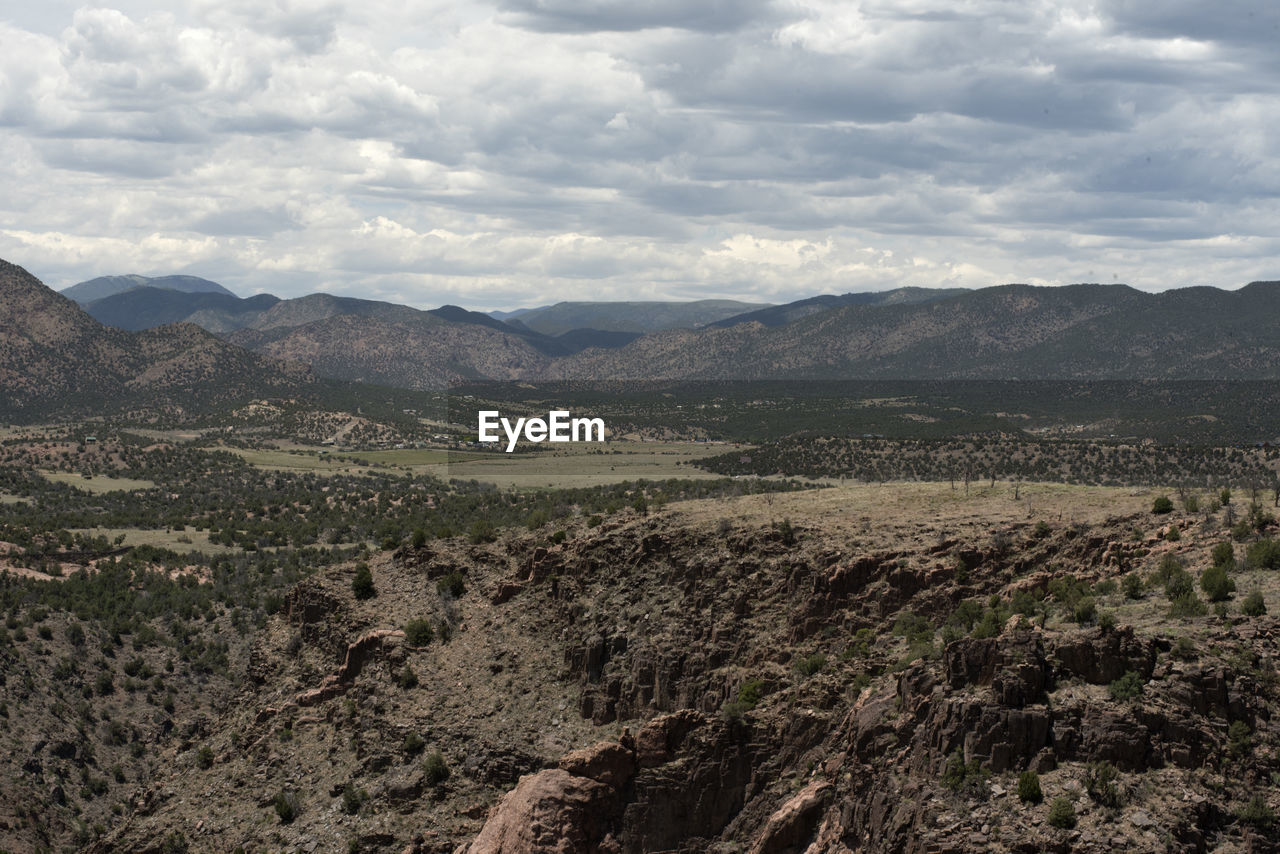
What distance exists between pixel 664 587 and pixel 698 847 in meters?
10.6

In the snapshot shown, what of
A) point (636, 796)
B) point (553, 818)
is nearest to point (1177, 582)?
point (636, 796)

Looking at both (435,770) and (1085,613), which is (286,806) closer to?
(435,770)

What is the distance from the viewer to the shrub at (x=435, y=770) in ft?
123

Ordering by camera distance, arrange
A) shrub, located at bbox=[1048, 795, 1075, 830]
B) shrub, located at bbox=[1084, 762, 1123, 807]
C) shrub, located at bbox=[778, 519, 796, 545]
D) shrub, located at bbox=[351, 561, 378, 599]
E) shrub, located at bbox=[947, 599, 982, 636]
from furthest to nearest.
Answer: shrub, located at bbox=[351, 561, 378, 599] < shrub, located at bbox=[778, 519, 796, 545] < shrub, located at bbox=[947, 599, 982, 636] < shrub, located at bbox=[1084, 762, 1123, 807] < shrub, located at bbox=[1048, 795, 1075, 830]

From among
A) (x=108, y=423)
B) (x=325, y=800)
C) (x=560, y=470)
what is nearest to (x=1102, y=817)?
(x=325, y=800)

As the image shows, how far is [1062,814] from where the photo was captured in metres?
23.3

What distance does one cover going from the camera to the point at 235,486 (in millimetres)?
129375

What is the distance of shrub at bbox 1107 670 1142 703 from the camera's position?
2525cm

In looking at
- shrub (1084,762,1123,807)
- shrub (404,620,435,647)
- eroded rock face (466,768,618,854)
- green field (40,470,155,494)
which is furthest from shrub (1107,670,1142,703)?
green field (40,470,155,494)

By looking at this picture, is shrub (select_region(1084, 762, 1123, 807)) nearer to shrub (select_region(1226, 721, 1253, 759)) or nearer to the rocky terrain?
the rocky terrain

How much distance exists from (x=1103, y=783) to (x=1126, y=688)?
2406 millimetres

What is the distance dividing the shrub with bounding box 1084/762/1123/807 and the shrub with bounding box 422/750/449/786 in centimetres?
1967

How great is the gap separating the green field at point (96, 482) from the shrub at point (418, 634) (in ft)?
312

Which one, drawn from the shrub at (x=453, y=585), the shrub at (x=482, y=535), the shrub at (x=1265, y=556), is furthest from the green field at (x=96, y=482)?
the shrub at (x=1265, y=556)
